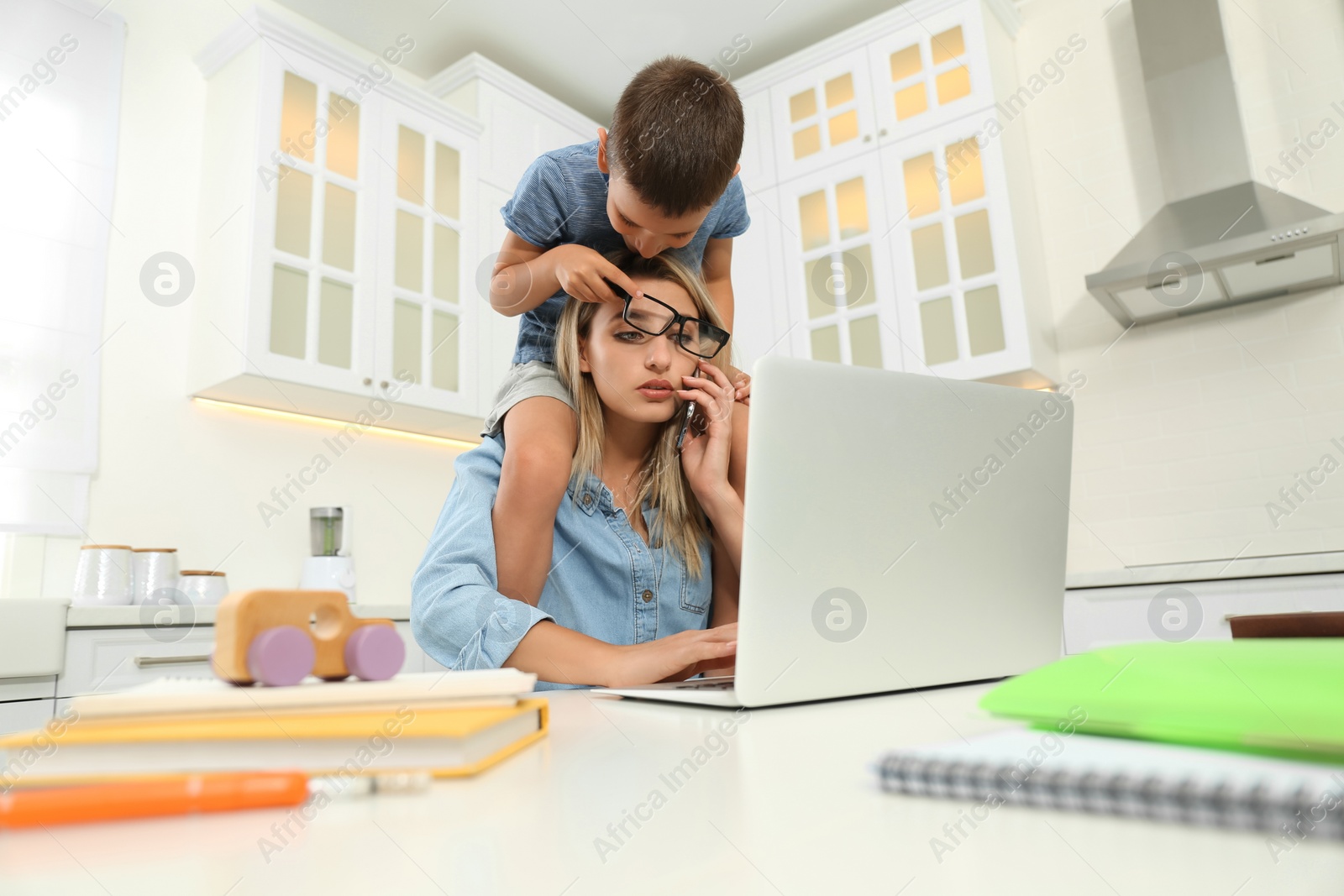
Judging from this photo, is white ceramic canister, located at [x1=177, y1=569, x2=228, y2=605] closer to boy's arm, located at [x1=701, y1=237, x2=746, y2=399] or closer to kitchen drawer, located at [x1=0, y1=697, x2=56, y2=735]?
kitchen drawer, located at [x1=0, y1=697, x2=56, y2=735]

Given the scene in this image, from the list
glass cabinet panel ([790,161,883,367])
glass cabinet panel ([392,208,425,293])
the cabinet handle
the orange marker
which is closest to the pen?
the orange marker

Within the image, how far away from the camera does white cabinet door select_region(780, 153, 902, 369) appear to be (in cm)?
300

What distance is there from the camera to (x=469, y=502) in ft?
3.73

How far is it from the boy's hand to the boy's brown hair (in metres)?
0.11

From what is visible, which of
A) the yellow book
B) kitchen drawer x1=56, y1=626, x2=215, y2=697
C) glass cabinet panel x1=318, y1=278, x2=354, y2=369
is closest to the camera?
the yellow book

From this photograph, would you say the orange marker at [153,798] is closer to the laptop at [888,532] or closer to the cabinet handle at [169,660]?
the laptop at [888,532]

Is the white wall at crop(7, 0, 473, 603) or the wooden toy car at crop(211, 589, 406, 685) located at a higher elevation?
the white wall at crop(7, 0, 473, 603)

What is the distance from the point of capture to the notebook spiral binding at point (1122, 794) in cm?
24

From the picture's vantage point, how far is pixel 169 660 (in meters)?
1.85

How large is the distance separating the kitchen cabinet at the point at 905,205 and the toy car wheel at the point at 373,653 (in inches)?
102

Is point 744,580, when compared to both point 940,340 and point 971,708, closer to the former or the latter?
point 971,708

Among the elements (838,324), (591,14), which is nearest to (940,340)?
(838,324)

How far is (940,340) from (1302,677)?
2.61 m

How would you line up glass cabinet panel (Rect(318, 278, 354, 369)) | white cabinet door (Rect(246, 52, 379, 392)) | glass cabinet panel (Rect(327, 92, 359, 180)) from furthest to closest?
glass cabinet panel (Rect(327, 92, 359, 180))
glass cabinet panel (Rect(318, 278, 354, 369))
white cabinet door (Rect(246, 52, 379, 392))
